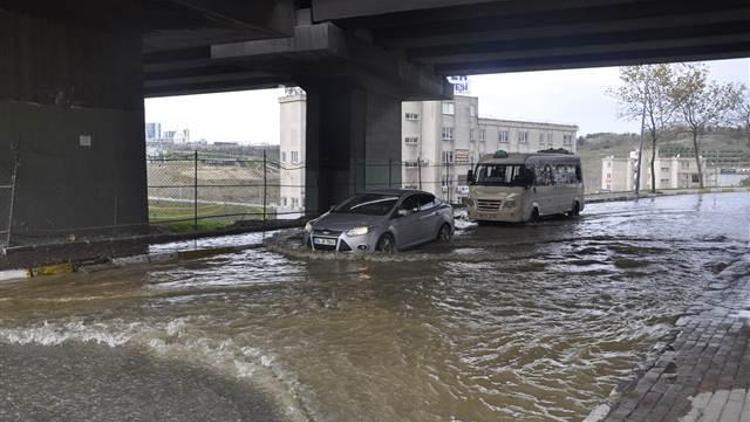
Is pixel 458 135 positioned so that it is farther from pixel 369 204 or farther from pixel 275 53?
pixel 369 204

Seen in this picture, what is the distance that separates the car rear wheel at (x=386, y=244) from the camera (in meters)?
14.3

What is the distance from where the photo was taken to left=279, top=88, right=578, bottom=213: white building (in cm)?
7044

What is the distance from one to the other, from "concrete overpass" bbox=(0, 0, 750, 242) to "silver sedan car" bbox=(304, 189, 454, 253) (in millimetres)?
4971

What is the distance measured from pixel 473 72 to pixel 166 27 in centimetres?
1542

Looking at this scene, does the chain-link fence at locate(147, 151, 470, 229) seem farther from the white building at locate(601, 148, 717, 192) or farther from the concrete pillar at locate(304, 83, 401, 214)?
the white building at locate(601, 148, 717, 192)

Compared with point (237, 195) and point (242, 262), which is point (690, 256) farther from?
point (237, 195)

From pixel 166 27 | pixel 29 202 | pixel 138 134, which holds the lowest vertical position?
pixel 29 202

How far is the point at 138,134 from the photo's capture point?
1767 cm

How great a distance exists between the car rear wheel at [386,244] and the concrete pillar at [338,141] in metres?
11.2

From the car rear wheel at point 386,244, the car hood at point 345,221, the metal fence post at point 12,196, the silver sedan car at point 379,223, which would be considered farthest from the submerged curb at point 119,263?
the car rear wheel at point 386,244

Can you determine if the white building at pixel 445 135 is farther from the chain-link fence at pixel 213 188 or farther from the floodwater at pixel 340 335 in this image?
the floodwater at pixel 340 335

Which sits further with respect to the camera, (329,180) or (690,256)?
(329,180)

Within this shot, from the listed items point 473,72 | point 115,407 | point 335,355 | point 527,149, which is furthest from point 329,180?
point 527,149

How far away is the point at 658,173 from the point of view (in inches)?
2719
